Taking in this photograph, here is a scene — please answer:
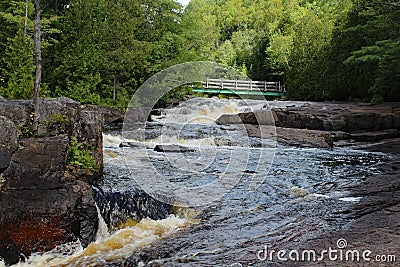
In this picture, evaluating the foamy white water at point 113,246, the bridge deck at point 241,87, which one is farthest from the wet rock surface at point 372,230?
the bridge deck at point 241,87

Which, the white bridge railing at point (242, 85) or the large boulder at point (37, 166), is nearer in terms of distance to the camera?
the large boulder at point (37, 166)

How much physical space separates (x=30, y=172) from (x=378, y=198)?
476 centimetres

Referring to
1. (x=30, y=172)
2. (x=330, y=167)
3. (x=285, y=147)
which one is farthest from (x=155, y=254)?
(x=285, y=147)

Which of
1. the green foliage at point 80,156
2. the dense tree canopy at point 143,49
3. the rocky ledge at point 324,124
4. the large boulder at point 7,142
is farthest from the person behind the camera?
the dense tree canopy at point 143,49

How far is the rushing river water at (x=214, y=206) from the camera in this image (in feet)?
15.5

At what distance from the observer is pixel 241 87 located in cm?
3875

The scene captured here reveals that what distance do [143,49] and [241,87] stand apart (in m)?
18.1

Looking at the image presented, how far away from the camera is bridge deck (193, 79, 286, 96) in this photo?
3525 cm

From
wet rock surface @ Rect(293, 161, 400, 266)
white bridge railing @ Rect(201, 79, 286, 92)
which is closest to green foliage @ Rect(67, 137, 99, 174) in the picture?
wet rock surface @ Rect(293, 161, 400, 266)

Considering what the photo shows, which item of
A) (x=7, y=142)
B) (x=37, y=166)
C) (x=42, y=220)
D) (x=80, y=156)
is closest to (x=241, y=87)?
(x=80, y=156)

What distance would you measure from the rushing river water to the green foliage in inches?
15.2

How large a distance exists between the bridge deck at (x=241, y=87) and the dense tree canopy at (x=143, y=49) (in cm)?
300

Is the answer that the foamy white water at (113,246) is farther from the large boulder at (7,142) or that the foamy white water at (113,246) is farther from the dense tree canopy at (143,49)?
the dense tree canopy at (143,49)

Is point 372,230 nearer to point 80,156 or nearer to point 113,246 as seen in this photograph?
point 113,246
